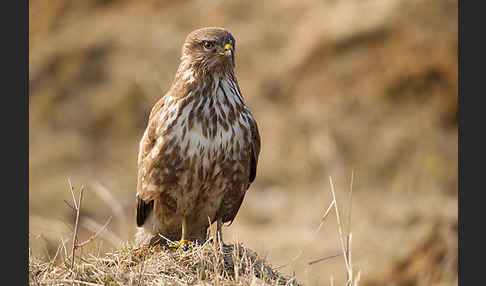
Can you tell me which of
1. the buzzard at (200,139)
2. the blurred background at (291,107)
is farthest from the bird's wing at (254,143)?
the blurred background at (291,107)

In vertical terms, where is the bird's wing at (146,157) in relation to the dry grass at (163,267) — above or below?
above

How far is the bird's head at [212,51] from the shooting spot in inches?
190

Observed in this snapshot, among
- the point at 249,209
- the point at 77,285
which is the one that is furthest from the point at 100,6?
the point at 77,285

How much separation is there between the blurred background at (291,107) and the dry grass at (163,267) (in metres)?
5.80

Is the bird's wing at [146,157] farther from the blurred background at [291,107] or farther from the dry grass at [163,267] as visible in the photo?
the blurred background at [291,107]

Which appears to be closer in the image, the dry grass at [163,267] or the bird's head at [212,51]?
the dry grass at [163,267]

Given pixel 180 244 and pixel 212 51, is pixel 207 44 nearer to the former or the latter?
pixel 212 51

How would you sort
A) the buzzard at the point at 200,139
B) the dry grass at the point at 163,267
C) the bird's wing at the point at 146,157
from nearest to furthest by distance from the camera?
the dry grass at the point at 163,267, the buzzard at the point at 200,139, the bird's wing at the point at 146,157

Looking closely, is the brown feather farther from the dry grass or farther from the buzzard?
the dry grass

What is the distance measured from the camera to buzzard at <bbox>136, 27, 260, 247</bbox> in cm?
478

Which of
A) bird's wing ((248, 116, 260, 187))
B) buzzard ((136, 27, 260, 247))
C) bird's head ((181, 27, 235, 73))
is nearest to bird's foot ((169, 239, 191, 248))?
buzzard ((136, 27, 260, 247))

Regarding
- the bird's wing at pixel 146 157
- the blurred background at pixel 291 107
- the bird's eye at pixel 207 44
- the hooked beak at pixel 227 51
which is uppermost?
the blurred background at pixel 291 107

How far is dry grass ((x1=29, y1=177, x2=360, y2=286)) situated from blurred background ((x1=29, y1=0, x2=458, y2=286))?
5796 millimetres

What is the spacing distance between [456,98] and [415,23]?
161cm
